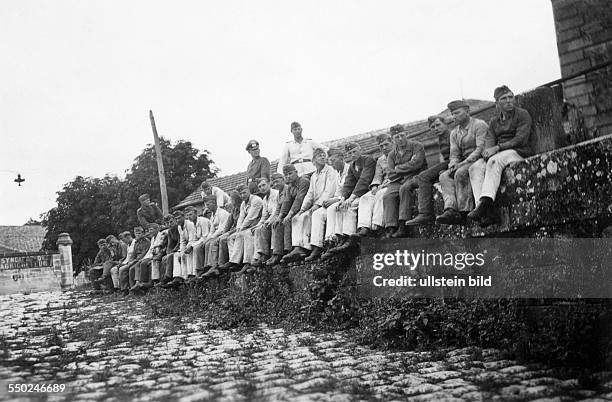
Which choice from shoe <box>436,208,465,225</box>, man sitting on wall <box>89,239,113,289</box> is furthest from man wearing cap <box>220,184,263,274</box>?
man sitting on wall <box>89,239,113,289</box>

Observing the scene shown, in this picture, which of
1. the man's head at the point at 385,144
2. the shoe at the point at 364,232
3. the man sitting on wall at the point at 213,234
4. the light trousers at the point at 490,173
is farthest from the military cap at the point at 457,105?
the man sitting on wall at the point at 213,234

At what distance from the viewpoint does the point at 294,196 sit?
1002cm

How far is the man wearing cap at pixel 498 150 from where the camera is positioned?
5922 mm

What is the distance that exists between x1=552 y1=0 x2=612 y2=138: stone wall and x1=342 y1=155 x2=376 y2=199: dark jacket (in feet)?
8.87

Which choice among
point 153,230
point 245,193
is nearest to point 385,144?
point 245,193

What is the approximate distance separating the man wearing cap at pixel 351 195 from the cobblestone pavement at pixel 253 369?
4.32 ft

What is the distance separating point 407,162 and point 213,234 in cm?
578

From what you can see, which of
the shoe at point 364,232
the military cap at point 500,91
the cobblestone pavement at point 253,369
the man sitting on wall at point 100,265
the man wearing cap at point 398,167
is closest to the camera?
the cobblestone pavement at point 253,369

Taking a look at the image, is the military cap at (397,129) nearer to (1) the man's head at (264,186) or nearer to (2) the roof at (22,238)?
(1) the man's head at (264,186)

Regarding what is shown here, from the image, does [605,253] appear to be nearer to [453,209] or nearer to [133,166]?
[453,209]

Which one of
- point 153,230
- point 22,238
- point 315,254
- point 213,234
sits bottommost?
point 315,254

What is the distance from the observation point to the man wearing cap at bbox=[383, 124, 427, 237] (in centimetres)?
729

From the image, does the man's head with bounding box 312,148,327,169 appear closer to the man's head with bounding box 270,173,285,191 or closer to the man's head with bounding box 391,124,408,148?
the man's head with bounding box 270,173,285,191

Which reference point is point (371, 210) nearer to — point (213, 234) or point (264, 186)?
point (264, 186)
